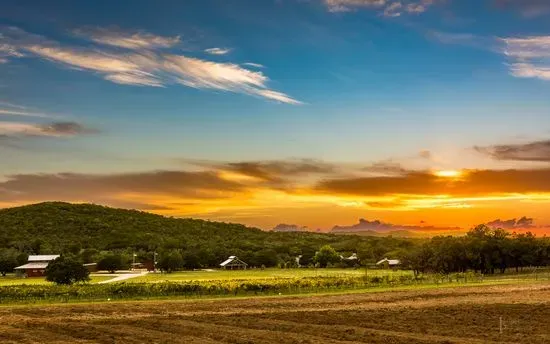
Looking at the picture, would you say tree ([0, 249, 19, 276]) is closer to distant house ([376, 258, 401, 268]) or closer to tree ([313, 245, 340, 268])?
tree ([313, 245, 340, 268])

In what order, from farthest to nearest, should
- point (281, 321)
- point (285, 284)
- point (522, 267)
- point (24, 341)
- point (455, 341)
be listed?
point (522, 267) → point (285, 284) → point (281, 321) → point (24, 341) → point (455, 341)

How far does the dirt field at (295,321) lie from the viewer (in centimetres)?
3491

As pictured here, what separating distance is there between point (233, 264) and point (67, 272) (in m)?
81.4

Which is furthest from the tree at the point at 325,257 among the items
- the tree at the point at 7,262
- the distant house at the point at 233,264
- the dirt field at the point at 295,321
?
the dirt field at the point at 295,321

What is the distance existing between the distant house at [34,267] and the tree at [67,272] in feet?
148

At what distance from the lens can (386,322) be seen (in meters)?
41.0

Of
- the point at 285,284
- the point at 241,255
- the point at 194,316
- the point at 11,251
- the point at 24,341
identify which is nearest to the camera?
the point at 24,341

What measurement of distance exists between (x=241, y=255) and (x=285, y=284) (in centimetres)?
10113

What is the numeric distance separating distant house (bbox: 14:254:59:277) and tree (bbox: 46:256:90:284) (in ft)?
148

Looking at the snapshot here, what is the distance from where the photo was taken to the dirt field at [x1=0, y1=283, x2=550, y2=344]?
34906 millimetres

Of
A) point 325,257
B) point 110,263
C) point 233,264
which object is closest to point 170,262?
point 110,263

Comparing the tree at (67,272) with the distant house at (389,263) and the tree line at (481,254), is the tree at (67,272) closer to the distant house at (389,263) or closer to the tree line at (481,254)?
the tree line at (481,254)

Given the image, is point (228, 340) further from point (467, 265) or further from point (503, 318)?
point (467, 265)

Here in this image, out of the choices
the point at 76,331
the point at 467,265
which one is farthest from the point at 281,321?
the point at 467,265
